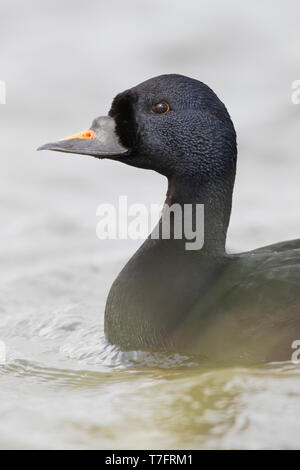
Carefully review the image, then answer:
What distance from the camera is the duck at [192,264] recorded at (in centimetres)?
415

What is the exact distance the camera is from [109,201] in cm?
783

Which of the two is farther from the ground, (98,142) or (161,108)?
(161,108)

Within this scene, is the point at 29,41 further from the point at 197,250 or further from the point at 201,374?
the point at 201,374

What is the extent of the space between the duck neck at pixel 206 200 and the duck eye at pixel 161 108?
37cm

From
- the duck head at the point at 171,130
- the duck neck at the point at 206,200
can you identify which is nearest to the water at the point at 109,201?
the duck neck at the point at 206,200

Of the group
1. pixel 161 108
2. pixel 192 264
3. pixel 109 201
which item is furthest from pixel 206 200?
pixel 109 201

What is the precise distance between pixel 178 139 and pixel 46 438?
2011mm

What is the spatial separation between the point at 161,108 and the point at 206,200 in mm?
555

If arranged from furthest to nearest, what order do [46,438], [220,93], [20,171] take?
[220,93]
[20,171]
[46,438]

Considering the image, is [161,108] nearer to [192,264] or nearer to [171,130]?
[171,130]

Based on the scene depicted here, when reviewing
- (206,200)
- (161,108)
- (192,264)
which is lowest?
(192,264)
